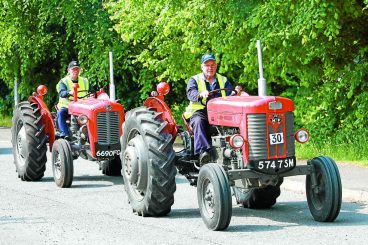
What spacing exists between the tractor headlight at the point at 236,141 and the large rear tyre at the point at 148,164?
992mm

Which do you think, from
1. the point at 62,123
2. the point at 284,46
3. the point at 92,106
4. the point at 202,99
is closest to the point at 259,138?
Result: the point at 202,99

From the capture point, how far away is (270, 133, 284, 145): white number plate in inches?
452

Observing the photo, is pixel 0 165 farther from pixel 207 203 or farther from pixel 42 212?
pixel 207 203

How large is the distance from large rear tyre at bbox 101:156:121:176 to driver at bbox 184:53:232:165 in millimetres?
4756

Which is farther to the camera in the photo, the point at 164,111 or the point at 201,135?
the point at 164,111

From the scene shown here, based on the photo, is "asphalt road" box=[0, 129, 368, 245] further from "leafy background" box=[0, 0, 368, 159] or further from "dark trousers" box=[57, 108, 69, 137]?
"leafy background" box=[0, 0, 368, 159]

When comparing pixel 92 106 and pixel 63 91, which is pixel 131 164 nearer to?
pixel 92 106

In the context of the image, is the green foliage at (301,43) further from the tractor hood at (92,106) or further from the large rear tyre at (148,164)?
the large rear tyre at (148,164)

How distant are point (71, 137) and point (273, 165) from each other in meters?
5.99

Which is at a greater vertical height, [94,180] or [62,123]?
[62,123]

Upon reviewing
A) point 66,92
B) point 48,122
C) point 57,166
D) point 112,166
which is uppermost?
point 66,92

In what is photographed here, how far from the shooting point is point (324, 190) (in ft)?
37.7

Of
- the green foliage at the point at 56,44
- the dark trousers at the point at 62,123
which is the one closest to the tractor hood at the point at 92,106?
the dark trousers at the point at 62,123

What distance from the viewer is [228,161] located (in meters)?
12.0
